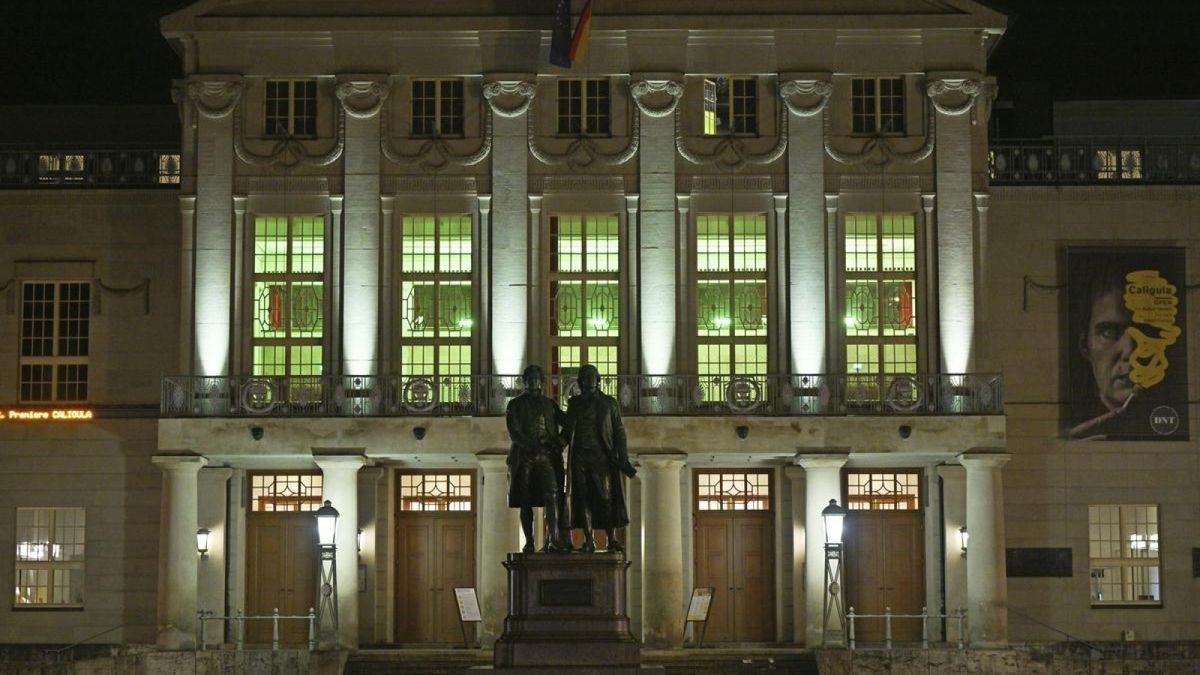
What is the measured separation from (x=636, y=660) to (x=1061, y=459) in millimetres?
20869

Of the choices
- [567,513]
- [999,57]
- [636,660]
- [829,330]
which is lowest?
[636,660]

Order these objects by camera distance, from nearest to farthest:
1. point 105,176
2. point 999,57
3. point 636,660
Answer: point 636,660 < point 105,176 < point 999,57

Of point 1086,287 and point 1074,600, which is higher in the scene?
point 1086,287

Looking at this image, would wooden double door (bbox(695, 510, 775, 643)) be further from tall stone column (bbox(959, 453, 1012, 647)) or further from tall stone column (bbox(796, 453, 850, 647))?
tall stone column (bbox(959, 453, 1012, 647))

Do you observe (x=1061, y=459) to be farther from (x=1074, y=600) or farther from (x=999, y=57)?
(x=999, y=57)

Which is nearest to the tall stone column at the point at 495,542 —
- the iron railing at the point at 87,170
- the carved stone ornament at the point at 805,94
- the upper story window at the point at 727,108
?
the upper story window at the point at 727,108

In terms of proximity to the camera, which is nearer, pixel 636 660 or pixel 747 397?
pixel 636 660

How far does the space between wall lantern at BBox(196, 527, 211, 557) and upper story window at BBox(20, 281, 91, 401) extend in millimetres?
4311

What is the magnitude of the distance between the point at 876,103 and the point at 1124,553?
34.8 feet

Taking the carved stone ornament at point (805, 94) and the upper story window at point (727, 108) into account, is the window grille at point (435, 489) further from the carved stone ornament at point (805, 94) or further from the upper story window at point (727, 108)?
the carved stone ornament at point (805, 94)

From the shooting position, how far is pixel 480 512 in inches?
1789

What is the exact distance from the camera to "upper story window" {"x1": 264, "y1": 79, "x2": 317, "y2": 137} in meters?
44.9

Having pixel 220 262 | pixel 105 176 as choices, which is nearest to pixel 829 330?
pixel 220 262

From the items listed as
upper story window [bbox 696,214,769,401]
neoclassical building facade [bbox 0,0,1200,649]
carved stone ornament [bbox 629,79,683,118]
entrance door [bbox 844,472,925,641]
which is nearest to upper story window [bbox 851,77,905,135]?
neoclassical building facade [bbox 0,0,1200,649]
